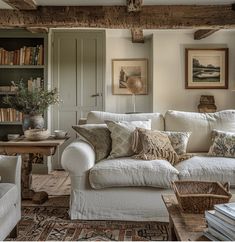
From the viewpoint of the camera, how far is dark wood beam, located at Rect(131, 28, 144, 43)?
5379 mm

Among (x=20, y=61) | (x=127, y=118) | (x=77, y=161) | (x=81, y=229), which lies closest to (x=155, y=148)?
(x=127, y=118)

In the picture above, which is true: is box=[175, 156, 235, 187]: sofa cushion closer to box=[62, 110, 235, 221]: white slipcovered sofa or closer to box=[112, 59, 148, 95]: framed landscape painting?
box=[62, 110, 235, 221]: white slipcovered sofa

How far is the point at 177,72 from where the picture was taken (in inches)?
244

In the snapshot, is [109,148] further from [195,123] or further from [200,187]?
[200,187]

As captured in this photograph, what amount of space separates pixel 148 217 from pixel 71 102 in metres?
3.07

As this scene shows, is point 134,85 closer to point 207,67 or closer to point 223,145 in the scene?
point 207,67

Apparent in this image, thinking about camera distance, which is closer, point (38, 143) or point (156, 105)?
point (38, 143)

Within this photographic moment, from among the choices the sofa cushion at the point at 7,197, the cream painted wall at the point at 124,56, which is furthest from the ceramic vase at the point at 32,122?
the cream painted wall at the point at 124,56

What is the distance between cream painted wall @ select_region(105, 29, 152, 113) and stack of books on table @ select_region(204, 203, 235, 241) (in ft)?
16.1

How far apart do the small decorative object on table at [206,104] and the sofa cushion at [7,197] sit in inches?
160

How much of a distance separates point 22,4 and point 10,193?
7.94 ft

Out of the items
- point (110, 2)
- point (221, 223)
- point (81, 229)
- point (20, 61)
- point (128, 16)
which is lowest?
point (81, 229)

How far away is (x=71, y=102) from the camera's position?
575 cm

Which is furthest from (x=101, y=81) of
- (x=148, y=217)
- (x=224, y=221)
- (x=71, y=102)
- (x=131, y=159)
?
(x=224, y=221)
